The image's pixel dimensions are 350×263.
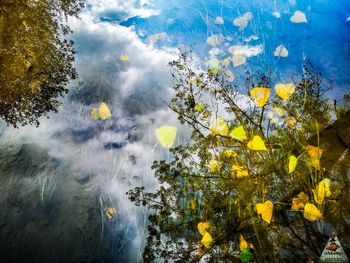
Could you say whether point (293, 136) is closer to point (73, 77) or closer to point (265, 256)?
point (265, 256)

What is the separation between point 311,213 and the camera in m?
6.12

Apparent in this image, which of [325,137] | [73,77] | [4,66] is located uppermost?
[73,77]

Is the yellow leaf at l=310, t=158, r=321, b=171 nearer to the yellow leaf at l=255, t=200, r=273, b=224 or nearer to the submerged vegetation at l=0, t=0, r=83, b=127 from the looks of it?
the yellow leaf at l=255, t=200, r=273, b=224

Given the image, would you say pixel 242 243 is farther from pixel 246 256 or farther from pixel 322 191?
pixel 322 191

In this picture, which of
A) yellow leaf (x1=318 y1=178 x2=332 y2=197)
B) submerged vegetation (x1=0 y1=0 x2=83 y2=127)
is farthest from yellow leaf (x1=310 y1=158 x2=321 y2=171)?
submerged vegetation (x1=0 y1=0 x2=83 y2=127)

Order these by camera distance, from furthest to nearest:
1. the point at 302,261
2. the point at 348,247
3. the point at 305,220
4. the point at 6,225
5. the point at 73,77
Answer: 1. the point at 6,225
2. the point at 73,77
3. the point at 305,220
4. the point at 302,261
5. the point at 348,247

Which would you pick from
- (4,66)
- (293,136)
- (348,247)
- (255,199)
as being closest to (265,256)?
(255,199)

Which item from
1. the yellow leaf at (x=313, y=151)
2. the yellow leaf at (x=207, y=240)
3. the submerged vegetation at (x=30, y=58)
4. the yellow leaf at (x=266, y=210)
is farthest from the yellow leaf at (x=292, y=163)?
the submerged vegetation at (x=30, y=58)

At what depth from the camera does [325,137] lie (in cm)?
672

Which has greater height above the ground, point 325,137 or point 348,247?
point 325,137

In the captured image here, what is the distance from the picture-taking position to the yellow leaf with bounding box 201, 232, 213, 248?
811 cm

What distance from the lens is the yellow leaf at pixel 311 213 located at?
604 cm

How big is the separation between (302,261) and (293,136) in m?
3.45

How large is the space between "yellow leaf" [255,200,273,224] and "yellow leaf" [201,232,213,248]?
1.85 metres
